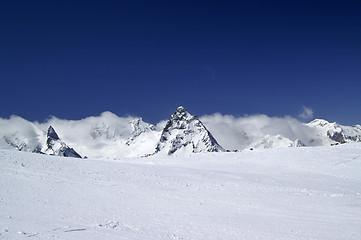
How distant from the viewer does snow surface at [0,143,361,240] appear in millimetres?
13695

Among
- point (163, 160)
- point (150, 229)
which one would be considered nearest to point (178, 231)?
point (150, 229)

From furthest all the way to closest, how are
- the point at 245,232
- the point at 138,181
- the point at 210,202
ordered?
the point at 138,181, the point at 210,202, the point at 245,232

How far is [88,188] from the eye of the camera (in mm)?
22672

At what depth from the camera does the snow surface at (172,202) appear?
13.7 m

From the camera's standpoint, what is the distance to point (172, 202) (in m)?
20.8

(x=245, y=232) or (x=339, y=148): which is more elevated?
(x=339, y=148)

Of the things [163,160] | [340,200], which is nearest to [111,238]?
[340,200]

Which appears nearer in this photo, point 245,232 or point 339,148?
point 245,232

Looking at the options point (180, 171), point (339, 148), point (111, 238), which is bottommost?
point (111, 238)

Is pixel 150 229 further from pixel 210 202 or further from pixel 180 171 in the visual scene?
pixel 180 171

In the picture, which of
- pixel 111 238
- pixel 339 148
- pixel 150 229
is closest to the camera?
pixel 111 238

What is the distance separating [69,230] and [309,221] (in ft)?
45.9

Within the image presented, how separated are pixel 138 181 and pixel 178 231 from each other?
15.0m

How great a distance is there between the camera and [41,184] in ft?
72.9
